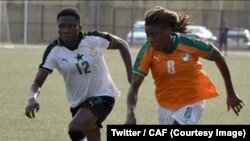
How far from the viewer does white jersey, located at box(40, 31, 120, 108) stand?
321 inches

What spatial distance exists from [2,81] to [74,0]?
4330cm

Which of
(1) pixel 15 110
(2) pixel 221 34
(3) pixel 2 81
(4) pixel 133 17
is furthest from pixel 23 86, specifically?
(4) pixel 133 17

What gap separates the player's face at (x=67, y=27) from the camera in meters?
7.89

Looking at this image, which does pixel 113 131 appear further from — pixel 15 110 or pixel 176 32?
pixel 15 110

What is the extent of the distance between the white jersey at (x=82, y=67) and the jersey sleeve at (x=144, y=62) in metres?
1.08

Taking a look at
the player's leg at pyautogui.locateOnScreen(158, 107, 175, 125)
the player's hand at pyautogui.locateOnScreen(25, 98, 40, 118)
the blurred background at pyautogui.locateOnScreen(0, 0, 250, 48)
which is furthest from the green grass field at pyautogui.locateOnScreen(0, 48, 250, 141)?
the blurred background at pyautogui.locateOnScreen(0, 0, 250, 48)

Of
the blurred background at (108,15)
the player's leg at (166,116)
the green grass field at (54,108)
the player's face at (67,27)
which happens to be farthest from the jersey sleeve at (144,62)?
the blurred background at (108,15)

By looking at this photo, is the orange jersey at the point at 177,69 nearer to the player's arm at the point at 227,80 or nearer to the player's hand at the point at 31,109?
the player's arm at the point at 227,80

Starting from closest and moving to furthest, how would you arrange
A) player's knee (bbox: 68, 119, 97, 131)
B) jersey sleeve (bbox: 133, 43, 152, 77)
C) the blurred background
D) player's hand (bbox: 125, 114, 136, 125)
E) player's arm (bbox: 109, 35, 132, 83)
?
player's hand (bbox: 125, 114, 136, 125), jersey sleeve (bbox: 133, 43, 152, 77), player's knee (bbox: 68, 119, 97, 131), player's arm (bbox: 109, 35, 132, 83), the blurred background

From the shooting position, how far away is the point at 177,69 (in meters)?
7.23

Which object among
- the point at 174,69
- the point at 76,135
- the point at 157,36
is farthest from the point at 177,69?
the point at 76,135

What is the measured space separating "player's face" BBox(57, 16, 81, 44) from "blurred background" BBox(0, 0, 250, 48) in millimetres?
46874

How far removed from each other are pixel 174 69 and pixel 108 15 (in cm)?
5315

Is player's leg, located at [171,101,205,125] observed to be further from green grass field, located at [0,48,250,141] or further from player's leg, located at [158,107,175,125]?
green grass field, located at [0,48,250,141]
